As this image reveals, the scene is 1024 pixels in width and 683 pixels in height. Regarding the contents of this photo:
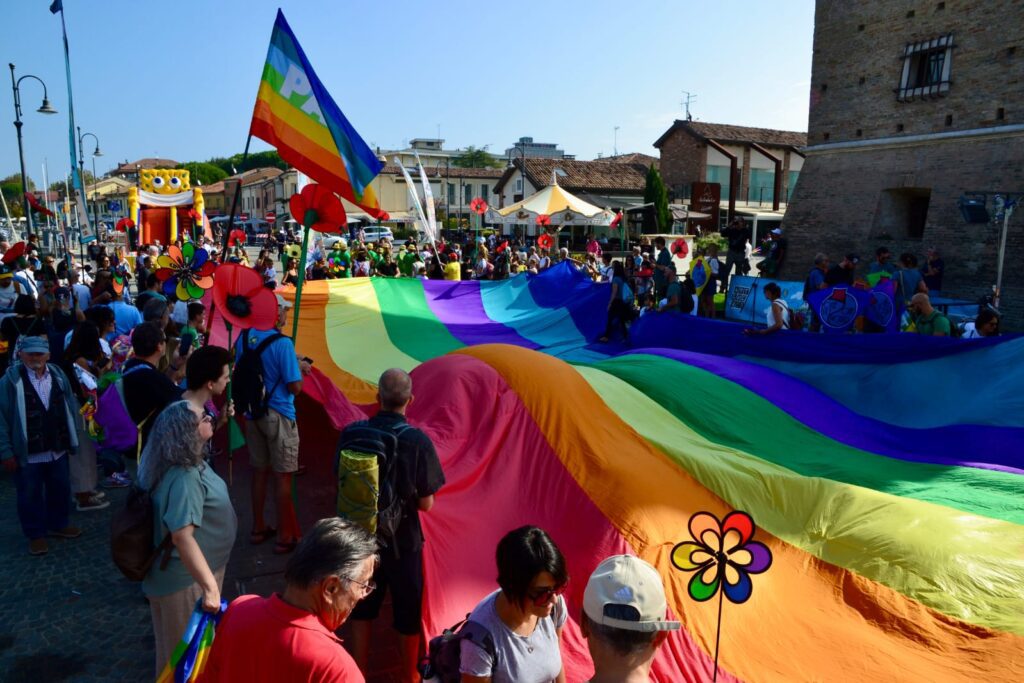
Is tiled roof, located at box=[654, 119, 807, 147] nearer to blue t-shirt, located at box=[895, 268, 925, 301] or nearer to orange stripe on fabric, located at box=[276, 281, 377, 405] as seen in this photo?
blue t-shirt, located at box=[895, 268, 925, 301]

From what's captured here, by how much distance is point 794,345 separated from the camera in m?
6.99

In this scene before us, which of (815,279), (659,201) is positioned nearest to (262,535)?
(815,279)

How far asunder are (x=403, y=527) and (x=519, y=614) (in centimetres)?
113

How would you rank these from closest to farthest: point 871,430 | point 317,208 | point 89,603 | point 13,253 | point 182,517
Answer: point 182,517, point 89,603, point 317,208, point 871,430, point 13,253

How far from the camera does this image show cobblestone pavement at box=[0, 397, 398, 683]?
3.81 m

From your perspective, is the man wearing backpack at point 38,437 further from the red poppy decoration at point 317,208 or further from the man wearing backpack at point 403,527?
the man wearing backpack at point 403,527

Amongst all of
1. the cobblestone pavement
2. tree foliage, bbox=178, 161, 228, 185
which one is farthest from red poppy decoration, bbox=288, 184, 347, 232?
tree foliage, bbox=178, 161, 228, 185

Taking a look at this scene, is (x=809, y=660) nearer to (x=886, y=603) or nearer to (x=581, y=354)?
(x=886, y=603)

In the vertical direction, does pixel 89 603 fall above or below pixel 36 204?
below

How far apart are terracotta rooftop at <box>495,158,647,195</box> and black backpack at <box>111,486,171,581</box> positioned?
4088cm

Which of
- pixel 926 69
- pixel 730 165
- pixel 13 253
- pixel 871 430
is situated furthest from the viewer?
pixel 730 165

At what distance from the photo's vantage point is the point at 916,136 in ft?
57.3

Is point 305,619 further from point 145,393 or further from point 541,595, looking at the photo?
point 145,393

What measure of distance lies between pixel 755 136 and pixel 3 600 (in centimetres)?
4496
